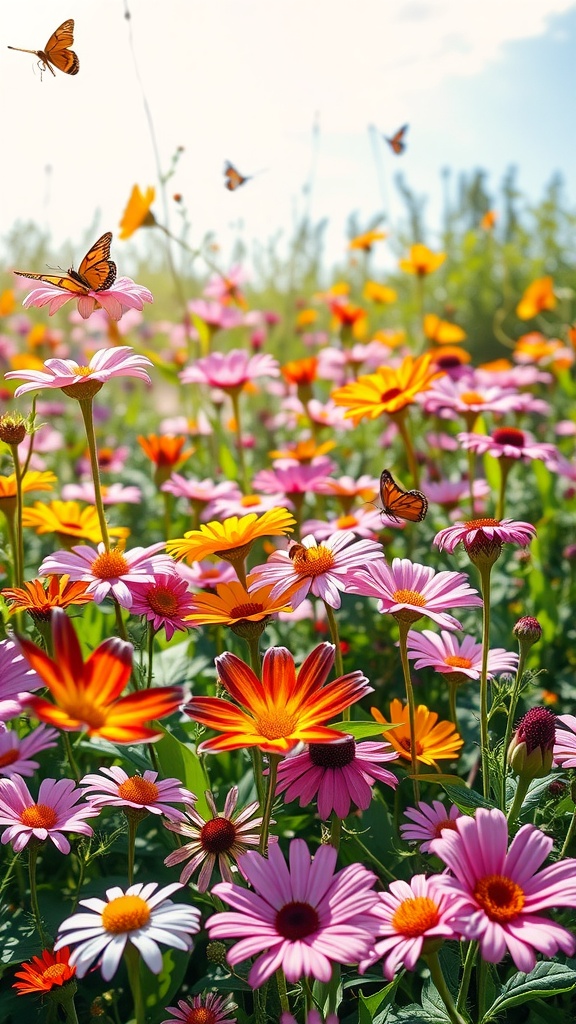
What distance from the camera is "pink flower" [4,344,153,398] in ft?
3.20

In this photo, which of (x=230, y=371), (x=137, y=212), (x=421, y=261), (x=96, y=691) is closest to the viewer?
(x=96, y=691)

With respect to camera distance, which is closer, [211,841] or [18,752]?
[18,752]

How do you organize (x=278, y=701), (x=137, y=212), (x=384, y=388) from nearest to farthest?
(x=278, y=701) → (x=384, y=388) → (x=137, y=212)

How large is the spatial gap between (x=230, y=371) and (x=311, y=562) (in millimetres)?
934

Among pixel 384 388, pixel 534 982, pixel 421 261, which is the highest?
pixel 421 261

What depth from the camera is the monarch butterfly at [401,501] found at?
120cm

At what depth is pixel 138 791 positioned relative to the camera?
0.89 meters

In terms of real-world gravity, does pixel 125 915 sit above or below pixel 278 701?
below

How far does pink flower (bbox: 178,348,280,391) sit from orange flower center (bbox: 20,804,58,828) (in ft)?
3.46

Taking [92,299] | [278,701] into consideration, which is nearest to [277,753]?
[278,701]

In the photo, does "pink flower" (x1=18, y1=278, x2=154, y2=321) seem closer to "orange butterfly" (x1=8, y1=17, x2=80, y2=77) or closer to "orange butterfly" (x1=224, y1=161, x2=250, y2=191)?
"orange butterfly" (x1=8, y1=17, x2=80, y2=77)

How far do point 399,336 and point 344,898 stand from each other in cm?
305

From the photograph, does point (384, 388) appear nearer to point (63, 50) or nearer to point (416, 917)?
point (63, 50)

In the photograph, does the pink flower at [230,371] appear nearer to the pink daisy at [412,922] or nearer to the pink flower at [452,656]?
the pink flower at [452,656]
